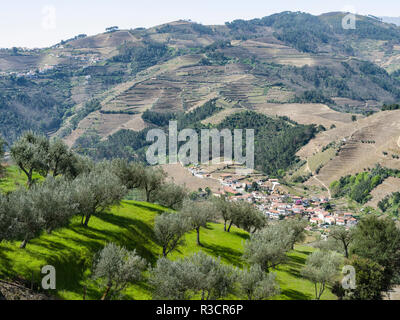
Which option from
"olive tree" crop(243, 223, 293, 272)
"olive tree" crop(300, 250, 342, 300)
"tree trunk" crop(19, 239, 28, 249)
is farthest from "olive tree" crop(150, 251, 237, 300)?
"olive tree" crop(300, 250, 342, 300)

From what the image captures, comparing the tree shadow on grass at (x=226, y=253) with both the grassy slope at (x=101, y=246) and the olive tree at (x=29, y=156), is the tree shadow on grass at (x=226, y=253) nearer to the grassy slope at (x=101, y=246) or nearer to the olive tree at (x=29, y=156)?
the grassy slope at (x=101, y=246)

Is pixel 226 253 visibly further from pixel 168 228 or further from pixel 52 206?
pixel 52 206

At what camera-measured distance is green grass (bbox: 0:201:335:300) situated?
3481cm

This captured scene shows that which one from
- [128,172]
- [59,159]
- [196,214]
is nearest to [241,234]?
[196,214]

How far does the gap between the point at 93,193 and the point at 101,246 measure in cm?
689

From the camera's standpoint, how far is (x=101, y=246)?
42906 mm

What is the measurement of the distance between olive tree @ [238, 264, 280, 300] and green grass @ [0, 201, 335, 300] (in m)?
10.5

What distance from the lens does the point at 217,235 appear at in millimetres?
67438

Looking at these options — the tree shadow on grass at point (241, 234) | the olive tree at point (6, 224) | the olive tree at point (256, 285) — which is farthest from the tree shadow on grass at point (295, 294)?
the olive tree at point (6, 224)

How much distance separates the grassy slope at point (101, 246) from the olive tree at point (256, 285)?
10.1 metres
